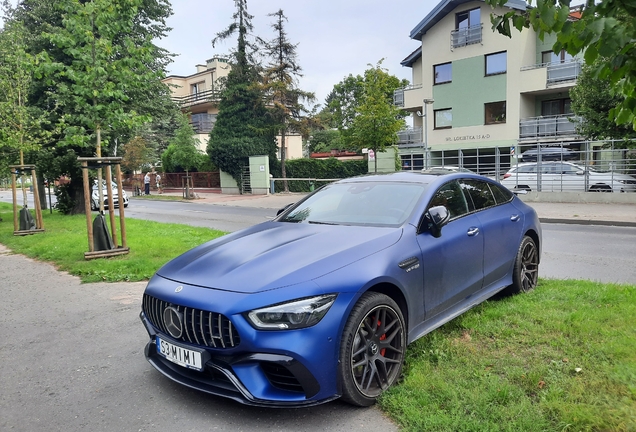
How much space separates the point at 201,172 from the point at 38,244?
29.4m

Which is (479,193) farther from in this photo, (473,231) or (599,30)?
(599,30)

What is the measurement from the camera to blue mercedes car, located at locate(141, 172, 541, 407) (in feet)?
9.21

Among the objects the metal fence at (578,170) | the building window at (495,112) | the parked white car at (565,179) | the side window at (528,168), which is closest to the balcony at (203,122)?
the building window at (495,112)

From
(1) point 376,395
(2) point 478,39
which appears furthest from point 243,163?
(1) point 376,395

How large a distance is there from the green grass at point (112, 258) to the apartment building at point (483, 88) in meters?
18.1

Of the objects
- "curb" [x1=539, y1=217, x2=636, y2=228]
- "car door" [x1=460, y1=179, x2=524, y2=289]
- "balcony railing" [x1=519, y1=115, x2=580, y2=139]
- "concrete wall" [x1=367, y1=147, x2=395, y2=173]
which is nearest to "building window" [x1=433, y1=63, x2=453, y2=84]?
"balcony railing" [x1=519, y1=115, x2=580, y2=139]

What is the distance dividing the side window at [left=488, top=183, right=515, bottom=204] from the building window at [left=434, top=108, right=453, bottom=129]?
92.6 feet

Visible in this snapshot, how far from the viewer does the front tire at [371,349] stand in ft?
9.63

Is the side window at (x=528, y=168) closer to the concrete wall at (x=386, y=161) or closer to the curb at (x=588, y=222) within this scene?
the curb at (x=588, y=222)

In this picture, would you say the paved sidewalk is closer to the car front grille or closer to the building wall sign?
the car front grille

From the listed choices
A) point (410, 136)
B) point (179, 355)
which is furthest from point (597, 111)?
point (179, 355)

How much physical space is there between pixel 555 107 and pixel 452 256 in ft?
99.2

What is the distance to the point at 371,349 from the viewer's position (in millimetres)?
3119

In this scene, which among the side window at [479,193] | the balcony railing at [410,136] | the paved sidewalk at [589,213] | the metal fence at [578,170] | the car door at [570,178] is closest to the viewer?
the side window at [479,193]
